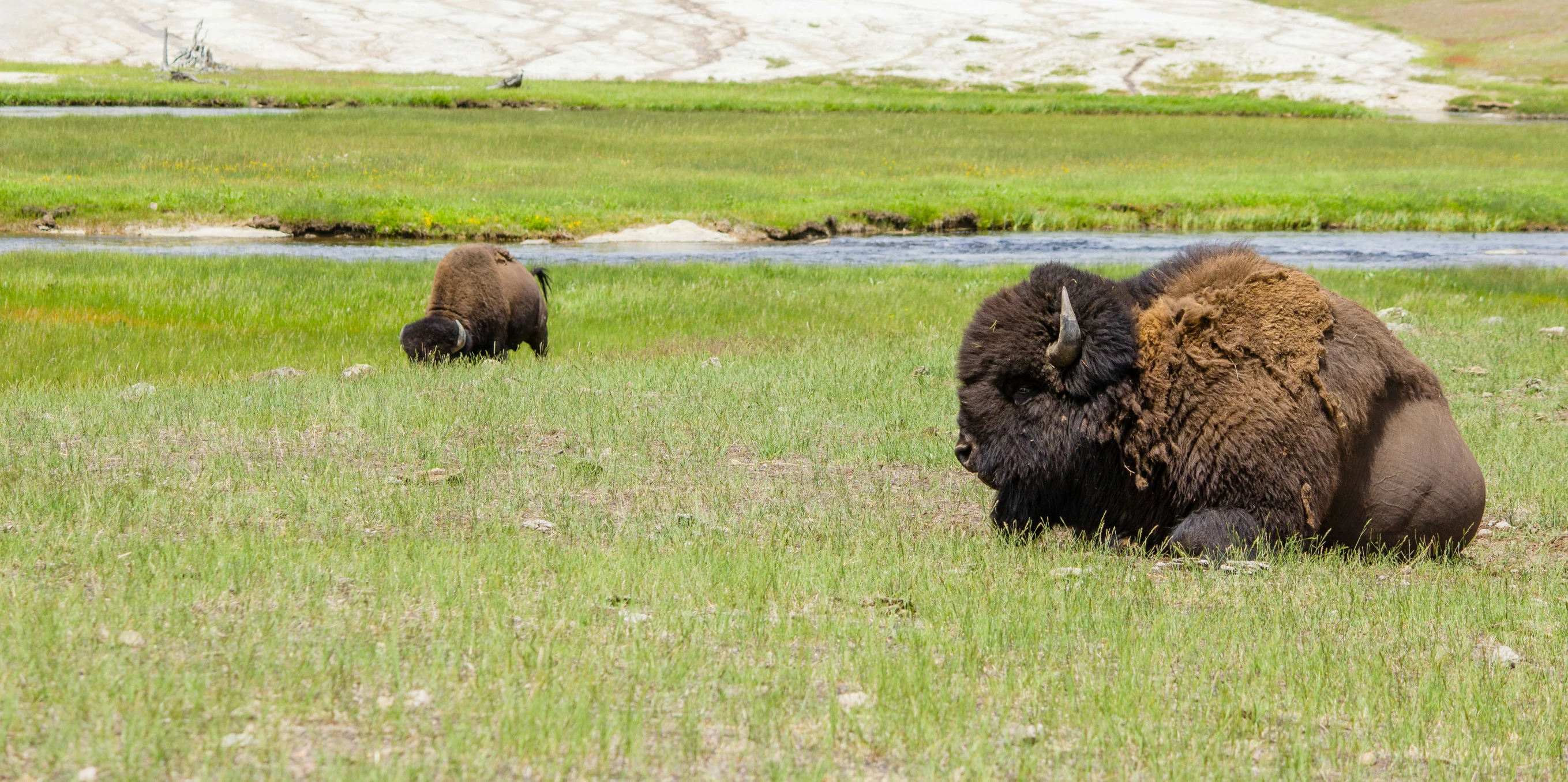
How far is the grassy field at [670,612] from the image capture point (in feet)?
14.0

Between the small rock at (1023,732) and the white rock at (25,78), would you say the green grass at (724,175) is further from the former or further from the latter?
the small rock at (1023,732)

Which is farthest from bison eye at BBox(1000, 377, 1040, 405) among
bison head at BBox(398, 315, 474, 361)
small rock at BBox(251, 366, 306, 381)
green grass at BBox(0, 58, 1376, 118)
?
green grass at BBox(0, 58, 1376, 118)

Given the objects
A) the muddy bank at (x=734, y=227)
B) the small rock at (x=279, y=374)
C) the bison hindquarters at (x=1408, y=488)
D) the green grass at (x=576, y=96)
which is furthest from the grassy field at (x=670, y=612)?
the green grass at (x=576, y=96)

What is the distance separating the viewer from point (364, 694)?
456 cm

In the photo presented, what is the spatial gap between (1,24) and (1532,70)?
105289 mm

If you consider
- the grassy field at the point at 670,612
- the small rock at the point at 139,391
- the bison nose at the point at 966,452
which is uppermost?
the bison nose at the point at 966,452

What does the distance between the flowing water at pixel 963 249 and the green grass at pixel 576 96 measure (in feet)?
106

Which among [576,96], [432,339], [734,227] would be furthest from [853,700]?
[576,96]

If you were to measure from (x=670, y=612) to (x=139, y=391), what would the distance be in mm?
8838

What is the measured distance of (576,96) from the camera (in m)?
67.1

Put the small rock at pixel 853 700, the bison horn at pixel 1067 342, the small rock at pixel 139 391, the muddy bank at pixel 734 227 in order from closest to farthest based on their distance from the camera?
the small rock at pixel 853 700 → the bison horn at pixel 1067 342 → the small rock at pixel 139 391 → the muddy bank at pixel 734 227

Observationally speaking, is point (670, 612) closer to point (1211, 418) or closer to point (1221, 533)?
point (1221, 533)

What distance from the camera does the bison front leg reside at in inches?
275

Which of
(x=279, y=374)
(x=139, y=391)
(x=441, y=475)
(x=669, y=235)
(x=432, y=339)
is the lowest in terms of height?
(x=669, y=235)
